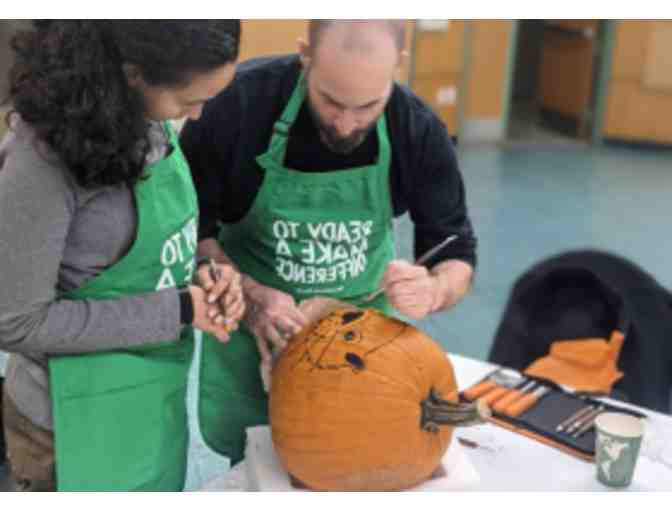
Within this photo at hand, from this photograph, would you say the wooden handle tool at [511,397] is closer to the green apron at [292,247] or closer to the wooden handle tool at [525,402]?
the wooden handle tool at [525,402]

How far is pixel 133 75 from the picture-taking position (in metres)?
0.85

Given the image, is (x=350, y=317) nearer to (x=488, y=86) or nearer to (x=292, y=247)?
(x=292, y=247)

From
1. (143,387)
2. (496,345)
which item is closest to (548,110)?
(496,345)

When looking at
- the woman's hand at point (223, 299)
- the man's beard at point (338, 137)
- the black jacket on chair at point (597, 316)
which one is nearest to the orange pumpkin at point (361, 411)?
the woman's hand at point (223, 299)

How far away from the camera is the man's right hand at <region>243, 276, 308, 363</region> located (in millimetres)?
1162

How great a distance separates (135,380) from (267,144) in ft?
1.28

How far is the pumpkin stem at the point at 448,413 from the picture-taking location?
1.02m

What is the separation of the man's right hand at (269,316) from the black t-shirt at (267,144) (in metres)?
0.14

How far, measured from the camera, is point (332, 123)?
1.12 m

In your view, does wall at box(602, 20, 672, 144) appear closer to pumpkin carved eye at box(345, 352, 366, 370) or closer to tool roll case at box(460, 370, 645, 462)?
tool roll case at box(460, 370, 645, 462)

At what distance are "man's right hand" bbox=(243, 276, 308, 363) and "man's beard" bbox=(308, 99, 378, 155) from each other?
8.9 inches

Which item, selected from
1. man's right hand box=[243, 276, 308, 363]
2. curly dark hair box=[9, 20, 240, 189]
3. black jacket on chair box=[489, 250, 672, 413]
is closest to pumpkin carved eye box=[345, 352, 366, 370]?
man's right hand box=[243, 276, 308, 363]

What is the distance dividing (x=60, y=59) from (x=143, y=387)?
1.40ft
